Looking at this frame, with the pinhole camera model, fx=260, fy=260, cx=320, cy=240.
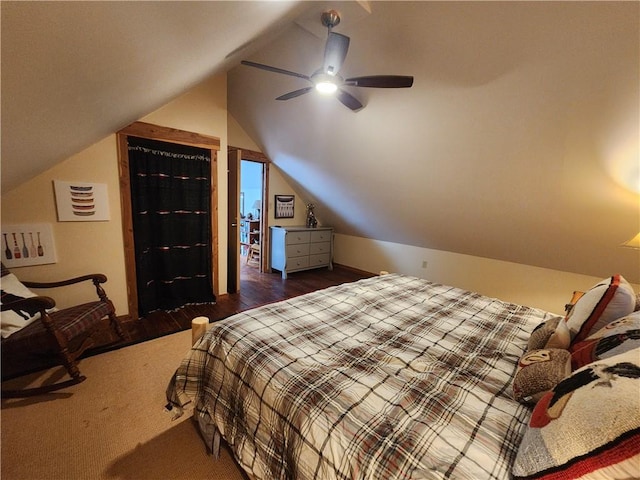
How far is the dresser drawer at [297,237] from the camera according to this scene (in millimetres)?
4434

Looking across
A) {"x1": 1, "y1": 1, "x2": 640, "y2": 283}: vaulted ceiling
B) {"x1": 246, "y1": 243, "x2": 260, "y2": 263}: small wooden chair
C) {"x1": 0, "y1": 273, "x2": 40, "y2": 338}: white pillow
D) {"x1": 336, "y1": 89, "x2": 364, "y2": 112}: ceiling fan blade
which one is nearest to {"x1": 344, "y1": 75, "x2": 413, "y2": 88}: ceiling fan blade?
{"x1": 336, "y1": 89, "x2": 364, "y2": 112}: ceiling fan blade

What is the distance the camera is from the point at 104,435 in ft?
4.85

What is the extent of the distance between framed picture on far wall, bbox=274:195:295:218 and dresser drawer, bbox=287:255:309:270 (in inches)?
34.5

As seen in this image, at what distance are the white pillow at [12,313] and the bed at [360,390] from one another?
1.19 metres

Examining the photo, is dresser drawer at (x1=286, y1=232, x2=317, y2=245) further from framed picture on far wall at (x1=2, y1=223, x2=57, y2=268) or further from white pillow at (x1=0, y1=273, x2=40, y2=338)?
white pillow at (x1=0, y1=273, x2=40, y2=338)

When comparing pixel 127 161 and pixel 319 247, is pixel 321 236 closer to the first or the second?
pixel 319 247

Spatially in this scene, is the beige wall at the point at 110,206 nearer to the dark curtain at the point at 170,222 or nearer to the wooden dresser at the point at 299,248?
the dark curtain at the point at 170,222

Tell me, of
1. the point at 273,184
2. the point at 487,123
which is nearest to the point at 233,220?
the point at 273,184

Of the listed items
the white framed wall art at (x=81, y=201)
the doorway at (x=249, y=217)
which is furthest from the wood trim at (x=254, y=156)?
the white framed wall art at (x=81, y=201)

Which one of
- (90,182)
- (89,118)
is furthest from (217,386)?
(90,182)

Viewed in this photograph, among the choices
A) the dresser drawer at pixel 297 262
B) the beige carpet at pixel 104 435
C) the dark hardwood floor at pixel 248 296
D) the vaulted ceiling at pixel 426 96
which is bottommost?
the beige carpet at pixel 104 435

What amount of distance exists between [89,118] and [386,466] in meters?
2.26

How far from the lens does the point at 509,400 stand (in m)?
1.02

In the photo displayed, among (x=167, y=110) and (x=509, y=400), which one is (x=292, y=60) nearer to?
(x=167, y=110)
